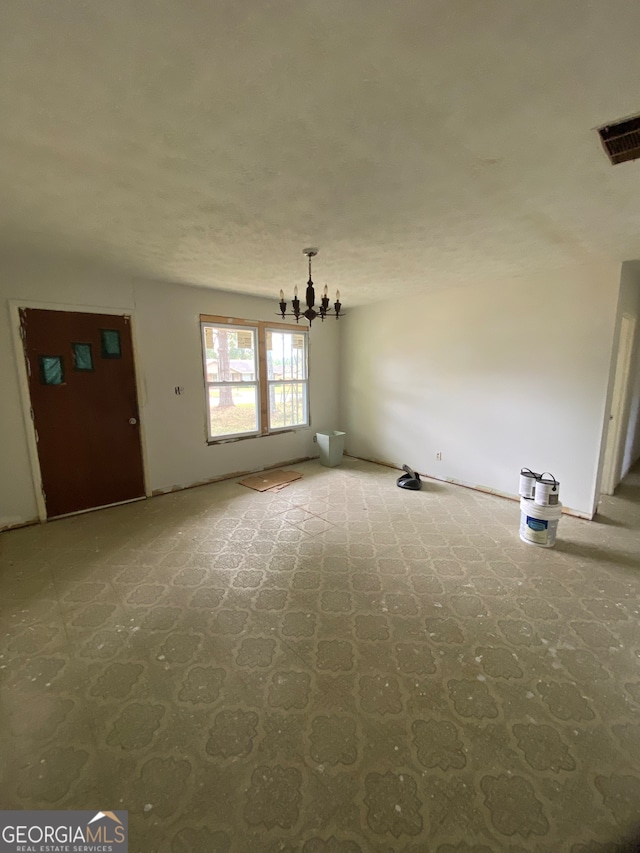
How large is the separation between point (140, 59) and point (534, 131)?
61.2 inches

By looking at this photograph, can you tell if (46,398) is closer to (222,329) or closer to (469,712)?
(222,329)

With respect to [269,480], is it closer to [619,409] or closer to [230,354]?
[230,354]

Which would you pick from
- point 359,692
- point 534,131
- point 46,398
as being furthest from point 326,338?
point 359,692

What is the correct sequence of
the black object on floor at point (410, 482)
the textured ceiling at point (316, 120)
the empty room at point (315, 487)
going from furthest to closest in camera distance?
1. the black object on floor at point (410, 482)
2. the empty room at point (315, 487)
3. the textured ceiling at point (316, 120)

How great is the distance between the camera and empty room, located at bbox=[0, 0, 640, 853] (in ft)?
3.77

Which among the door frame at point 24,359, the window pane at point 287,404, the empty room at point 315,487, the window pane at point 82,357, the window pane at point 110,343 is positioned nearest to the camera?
the empty room at point 315,487

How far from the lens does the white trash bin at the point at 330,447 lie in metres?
5.29

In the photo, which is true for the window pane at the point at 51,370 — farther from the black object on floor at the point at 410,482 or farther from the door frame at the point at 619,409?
the door frame at the point at 619,409

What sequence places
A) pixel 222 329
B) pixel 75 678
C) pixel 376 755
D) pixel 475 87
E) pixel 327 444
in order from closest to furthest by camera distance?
1. pixel 475 87
2. pixel 376 755
3. pixel 75 678
4. pixel 222 329
5. pixel 327 444

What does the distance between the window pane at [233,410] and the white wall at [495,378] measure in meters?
1.83

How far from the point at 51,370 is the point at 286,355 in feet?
9.63

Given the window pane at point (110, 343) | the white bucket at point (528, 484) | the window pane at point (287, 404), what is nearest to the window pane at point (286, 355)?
the window pane at point (287, 404)

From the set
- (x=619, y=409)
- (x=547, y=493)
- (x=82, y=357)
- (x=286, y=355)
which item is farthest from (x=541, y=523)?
(x=82, y=357)

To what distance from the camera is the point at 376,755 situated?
139 cm
